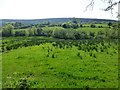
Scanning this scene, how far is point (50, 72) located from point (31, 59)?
560 inches

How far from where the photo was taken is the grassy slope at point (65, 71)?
33625 millimetres

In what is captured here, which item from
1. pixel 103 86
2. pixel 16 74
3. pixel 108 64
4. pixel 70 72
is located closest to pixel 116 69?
pixel 108 64

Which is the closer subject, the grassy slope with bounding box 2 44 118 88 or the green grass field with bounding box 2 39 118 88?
the green grass field with bounding box 2 39 118 88

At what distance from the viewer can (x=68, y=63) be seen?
46.6 m

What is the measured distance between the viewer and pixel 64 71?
40219mm

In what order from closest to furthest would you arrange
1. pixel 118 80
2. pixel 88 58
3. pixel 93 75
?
pixel 118 80 < pixel 93 75 < pixel 88 58

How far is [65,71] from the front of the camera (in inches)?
1586

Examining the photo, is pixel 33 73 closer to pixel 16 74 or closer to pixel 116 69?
pixel 16 74

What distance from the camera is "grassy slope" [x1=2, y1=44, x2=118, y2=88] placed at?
33.6 metres

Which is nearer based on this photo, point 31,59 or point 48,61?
point 48,61

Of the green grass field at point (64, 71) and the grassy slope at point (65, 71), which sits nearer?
the green grass field at point (64, 71)

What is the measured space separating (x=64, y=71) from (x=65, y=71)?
0.15 meters

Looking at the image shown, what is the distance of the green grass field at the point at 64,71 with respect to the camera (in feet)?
108

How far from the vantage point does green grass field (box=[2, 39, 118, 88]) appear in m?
33.0
